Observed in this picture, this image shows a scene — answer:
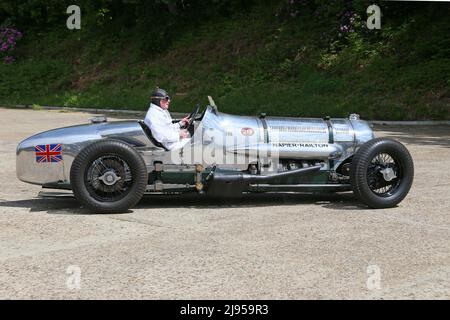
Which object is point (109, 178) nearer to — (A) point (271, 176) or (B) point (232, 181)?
(B) point (232, 181)

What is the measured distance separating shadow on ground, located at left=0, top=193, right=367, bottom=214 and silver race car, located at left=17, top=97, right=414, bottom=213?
282 mm

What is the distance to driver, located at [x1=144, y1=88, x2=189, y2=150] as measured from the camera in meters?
8.04

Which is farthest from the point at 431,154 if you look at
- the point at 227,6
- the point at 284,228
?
the point at 227,6

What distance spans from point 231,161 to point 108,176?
4.72 ft

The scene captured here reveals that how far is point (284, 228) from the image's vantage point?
7.11 metres

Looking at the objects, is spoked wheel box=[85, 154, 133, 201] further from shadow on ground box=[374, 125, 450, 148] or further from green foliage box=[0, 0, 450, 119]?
green foliage box=[0, 0, 450, 119]

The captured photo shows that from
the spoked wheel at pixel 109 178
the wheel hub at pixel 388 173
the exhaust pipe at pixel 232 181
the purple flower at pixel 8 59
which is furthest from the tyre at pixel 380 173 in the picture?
the purple flower at pixel 8 59

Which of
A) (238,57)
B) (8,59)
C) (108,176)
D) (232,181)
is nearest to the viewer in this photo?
(108,176)

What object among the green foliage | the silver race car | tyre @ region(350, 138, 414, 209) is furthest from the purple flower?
tyre @ region(350, 138, 414, 209)

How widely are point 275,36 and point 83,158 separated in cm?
1999

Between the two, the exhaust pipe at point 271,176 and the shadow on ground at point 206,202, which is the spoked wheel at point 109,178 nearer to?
the shadow on ground at point 206,202

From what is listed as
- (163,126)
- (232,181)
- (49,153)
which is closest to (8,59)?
(49,153)

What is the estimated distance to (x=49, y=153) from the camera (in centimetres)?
797

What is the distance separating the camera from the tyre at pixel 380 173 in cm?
795
